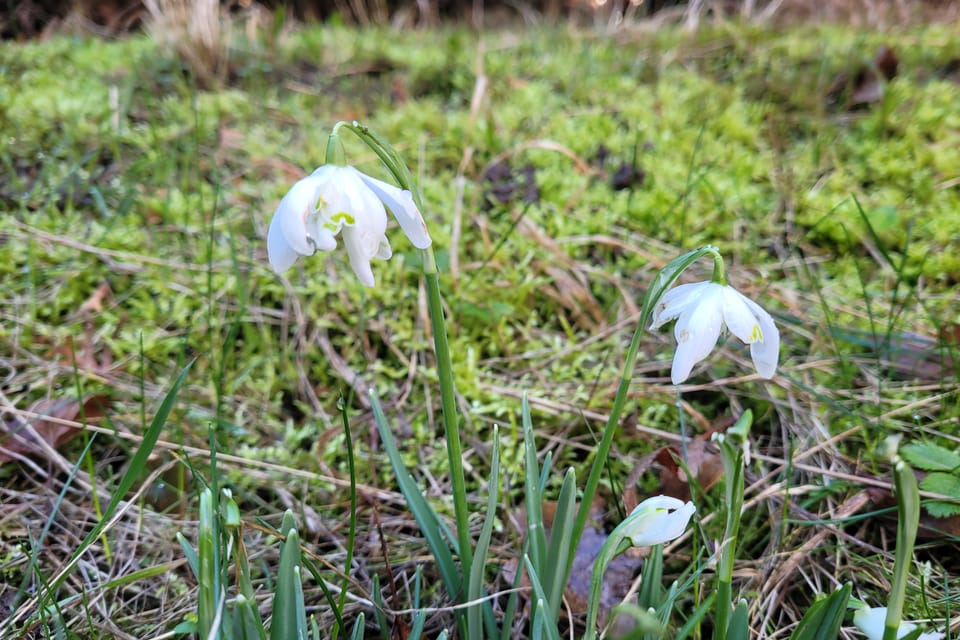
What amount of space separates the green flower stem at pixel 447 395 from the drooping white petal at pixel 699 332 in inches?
12.5

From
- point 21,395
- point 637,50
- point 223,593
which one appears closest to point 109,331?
point 21,395

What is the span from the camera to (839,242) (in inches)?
82.7

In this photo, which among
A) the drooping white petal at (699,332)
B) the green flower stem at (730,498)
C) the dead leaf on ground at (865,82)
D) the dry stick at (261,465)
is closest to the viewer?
the green flower stem at (730,498)

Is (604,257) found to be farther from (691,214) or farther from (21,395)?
(21,395)

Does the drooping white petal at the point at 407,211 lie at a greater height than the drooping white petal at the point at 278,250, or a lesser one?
greater

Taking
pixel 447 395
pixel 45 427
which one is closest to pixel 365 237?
pixel 447 395

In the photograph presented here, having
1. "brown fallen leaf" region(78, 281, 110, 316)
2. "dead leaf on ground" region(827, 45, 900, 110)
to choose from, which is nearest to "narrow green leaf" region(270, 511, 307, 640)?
"brown fallen leaf" region(78, 281, 110, 316)

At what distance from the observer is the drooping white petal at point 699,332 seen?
876mm

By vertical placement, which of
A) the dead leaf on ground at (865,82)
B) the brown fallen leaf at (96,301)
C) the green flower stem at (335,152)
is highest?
the dead leaf on ground at (865,82)

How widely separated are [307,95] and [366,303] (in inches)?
63.5

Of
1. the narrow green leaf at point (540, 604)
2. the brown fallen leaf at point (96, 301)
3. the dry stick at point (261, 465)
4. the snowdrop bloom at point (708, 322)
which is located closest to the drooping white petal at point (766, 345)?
the snowdrop bloom at point (708, 322)

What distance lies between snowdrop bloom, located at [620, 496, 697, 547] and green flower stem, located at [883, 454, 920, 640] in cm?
25

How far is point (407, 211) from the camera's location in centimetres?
86

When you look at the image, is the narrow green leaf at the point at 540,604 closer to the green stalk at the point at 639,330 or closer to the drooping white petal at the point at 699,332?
the green stalk at the point at 639,330
